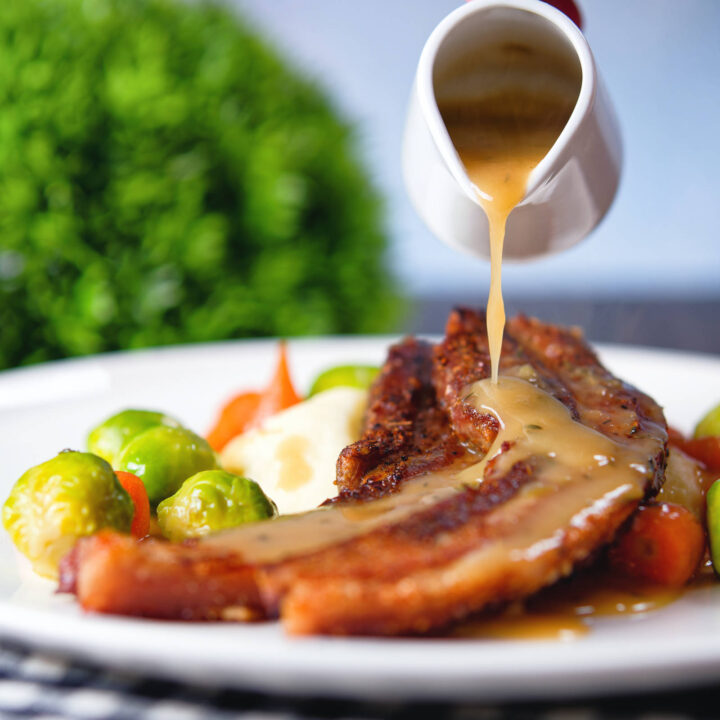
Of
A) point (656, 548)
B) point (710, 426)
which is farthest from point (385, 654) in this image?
point (710, 426)

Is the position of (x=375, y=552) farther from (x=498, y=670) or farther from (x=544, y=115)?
(x=544, y=115)

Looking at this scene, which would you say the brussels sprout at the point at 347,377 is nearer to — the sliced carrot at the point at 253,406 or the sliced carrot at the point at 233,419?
the sliced carrot at the point at 253,406

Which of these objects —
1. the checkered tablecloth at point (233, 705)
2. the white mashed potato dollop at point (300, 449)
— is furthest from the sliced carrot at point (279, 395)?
the checkered tablecloth at point (233, 705)

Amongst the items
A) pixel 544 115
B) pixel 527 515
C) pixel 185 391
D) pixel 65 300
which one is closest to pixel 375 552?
pixel 527 515

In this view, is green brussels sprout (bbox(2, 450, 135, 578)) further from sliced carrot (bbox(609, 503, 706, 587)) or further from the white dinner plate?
sliced carrot (bbox(609, 503, 706, 587))

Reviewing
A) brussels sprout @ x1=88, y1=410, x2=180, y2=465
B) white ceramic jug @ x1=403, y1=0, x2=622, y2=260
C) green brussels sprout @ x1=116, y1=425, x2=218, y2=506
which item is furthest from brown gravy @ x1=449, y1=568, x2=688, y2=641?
brussels sprout @ x1=88, y1=410, x2=180, y2=465

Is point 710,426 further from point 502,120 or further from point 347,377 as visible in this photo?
point 347,377
